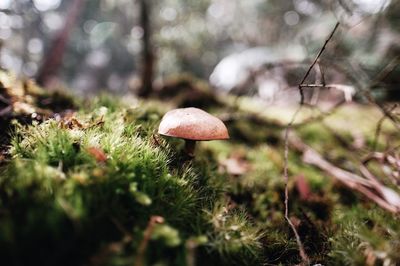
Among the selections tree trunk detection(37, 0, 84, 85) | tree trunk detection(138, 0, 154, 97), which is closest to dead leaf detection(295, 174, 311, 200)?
tree trunk detection(138, 0, 154, 97)

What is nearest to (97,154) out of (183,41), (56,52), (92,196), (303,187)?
(92,196)

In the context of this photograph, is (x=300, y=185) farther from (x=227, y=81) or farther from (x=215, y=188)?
(x=227, y=81)

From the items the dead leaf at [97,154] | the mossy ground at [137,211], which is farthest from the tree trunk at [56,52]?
the dead leaf at [97,154]

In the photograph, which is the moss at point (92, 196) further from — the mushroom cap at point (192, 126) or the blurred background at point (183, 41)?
the blurred background at point (183, 41)

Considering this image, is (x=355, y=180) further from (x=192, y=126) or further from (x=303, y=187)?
(x=192, y=126)

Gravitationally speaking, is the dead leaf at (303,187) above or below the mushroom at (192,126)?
below

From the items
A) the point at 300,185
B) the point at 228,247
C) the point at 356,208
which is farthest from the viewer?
the point at 300,185

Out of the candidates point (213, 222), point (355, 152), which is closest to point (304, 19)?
point (355, 152)
